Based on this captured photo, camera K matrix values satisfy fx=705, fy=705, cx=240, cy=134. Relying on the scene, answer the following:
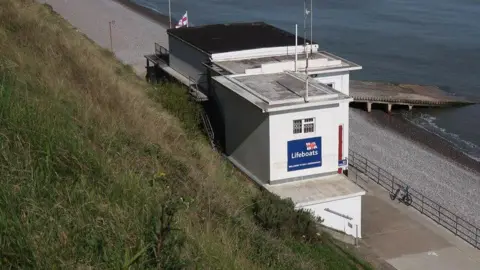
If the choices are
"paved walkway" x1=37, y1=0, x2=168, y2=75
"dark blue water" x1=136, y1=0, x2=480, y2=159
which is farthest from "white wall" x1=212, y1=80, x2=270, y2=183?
"paved walkway" x1=37, y1=0, x2=168, y2=75

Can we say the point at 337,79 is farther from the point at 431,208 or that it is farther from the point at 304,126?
the point at 431,208

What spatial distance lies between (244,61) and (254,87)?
356 centimetres

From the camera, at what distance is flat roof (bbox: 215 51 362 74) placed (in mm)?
24750

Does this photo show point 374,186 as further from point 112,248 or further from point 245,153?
point 112,248

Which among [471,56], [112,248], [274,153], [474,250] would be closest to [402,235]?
[474,250]

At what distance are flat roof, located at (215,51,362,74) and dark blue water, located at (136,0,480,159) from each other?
1487cm

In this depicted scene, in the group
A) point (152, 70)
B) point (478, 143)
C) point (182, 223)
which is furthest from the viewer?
point (478, 143)

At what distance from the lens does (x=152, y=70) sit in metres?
34.2

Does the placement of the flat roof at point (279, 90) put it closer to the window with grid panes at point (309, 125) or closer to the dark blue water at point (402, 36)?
the window with grid panes at point (309, 125)

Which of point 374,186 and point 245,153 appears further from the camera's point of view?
point 374,186

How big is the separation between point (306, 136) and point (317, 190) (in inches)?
66.4

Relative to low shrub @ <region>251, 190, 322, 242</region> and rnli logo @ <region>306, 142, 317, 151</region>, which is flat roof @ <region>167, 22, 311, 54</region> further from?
low shrub @ <region>251, 190, 322, 242</region>

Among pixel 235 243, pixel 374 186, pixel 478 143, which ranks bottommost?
pixel 478 143

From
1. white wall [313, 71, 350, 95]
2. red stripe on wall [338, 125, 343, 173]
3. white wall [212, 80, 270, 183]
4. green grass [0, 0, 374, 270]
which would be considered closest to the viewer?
green grass [0, 0, 374, 270]
